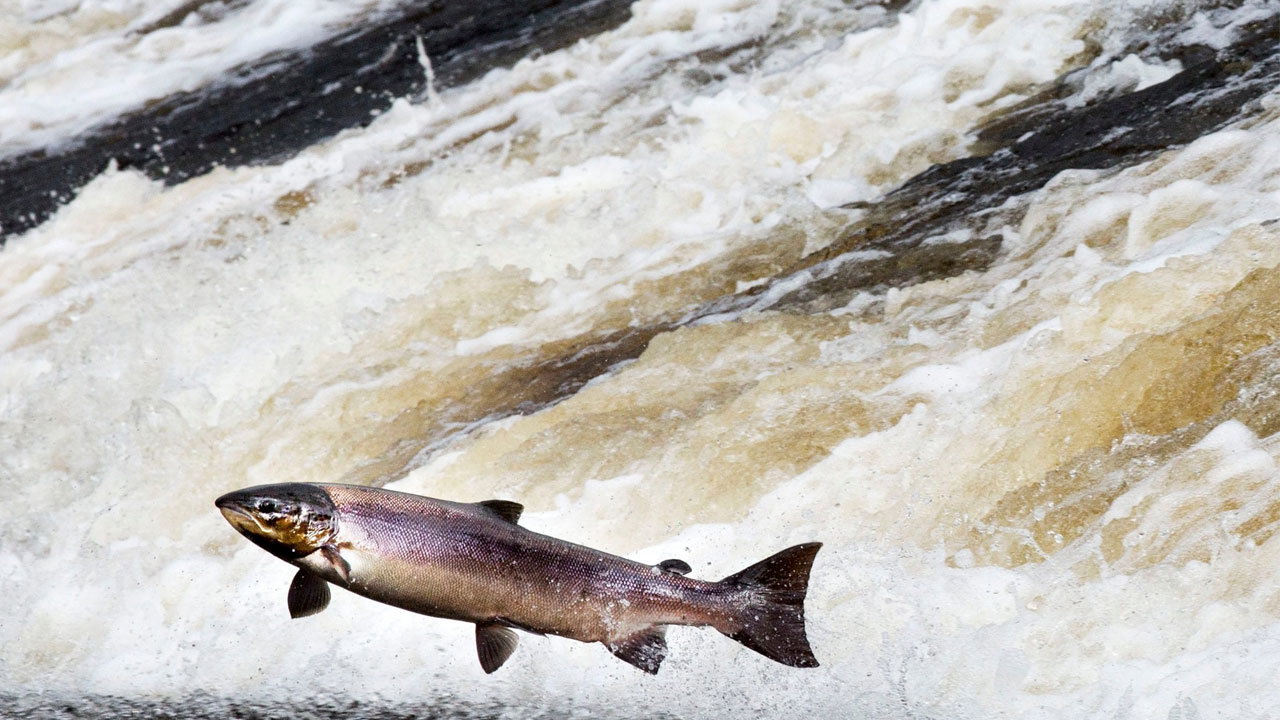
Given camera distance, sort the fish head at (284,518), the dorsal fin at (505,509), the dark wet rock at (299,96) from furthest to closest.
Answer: the dark wet rock at (299,96), the dorsal fin at (505,509), the fish head at (284,518)

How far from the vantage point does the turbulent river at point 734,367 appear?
3398 mm

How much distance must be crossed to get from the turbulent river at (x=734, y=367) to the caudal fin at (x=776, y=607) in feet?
1.93

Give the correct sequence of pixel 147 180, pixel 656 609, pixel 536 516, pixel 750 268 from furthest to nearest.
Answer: pixel 147 180 → pixel 750 268 → pixel 536 516 → pixel 656 609

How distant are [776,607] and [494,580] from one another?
568mm

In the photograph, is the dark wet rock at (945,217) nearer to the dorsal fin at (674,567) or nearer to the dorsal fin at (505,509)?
the dorsal fin at (505,509)

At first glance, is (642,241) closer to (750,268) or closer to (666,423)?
(750,268)

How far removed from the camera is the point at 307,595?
2.79 meters

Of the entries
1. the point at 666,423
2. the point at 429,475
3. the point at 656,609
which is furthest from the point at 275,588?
the point at 656,609

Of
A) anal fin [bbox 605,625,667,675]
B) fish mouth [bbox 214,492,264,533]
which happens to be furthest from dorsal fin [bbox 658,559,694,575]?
fish mouth [bbox 214,492,264,533]

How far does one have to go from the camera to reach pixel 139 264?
6988 mm

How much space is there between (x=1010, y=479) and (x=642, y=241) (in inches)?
94.4

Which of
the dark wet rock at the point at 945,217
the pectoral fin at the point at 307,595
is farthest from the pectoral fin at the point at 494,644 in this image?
the dark wet rock at the point at 945,217

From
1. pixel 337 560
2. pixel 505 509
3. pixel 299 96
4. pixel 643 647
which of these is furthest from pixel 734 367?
pixel 299 96

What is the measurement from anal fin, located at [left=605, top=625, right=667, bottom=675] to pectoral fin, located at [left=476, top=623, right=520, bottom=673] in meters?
0.20
